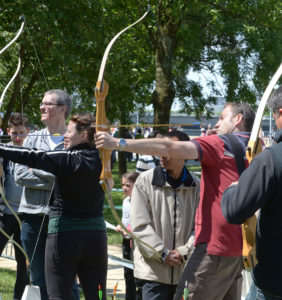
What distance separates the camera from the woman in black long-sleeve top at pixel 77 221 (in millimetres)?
3637

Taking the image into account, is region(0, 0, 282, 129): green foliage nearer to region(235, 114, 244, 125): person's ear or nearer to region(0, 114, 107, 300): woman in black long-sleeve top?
region(0, 114, 107, 300): woman in black long-sleeve top

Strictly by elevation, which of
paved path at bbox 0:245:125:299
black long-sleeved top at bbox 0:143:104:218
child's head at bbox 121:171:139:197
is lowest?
paved path at bbox 0:245:125:299

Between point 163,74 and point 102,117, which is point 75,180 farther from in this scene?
point 163,74

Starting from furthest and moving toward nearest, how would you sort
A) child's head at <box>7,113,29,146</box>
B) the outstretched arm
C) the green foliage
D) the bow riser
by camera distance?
the green foliage → child's head at <box>7,113,29,146</box> → the bow riser → the outstretched arm

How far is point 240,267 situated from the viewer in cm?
346

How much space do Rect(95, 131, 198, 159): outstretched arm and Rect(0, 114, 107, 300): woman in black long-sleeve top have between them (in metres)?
0.71

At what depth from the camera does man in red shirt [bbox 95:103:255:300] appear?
3.26m

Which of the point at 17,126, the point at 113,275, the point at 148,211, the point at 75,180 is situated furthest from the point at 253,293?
the point at 113,275

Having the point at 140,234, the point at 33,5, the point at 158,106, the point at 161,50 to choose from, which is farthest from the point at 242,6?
the point at 140,234

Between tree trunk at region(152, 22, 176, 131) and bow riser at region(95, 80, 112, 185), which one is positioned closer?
bow riser at region(95, 80, 112, 185)

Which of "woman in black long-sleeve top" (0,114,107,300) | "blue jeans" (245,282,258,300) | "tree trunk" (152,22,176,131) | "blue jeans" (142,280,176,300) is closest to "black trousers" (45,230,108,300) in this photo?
"woman in black long-sleeve top" (0,114,107,300)

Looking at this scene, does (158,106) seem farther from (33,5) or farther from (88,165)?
(88,165)

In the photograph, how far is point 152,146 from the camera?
2967 mm

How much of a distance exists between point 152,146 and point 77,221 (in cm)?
98
